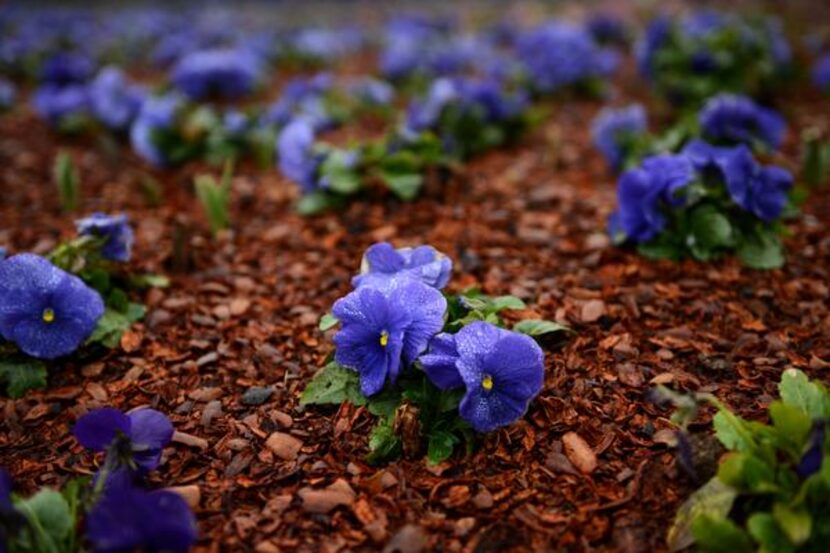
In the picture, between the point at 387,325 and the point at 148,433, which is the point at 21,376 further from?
the point at 387,325

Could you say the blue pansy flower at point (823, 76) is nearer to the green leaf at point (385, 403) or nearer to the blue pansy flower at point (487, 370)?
the blue pansy flower at point (487, 370)

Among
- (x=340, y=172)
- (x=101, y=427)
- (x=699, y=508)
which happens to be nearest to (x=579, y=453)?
(x=699, y=508)

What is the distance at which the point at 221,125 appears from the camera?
4113 mm

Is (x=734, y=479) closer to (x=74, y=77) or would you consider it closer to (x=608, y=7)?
(x=74, y=77)

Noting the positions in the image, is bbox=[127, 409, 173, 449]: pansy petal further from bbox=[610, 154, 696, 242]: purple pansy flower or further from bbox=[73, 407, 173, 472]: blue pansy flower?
bbox=[610, 154, 696, 242]: purple pansy flower

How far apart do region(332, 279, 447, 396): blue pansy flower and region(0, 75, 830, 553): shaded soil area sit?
0.68 ft

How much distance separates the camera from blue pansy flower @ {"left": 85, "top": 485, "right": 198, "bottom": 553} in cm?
134

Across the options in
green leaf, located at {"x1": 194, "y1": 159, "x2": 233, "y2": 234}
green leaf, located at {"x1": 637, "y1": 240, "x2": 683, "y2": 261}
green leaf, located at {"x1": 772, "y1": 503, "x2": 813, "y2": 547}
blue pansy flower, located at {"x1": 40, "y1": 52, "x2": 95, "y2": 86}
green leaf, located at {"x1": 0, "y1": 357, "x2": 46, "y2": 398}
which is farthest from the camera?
blue pansy flower, located at {"x1": 40, "y1": 52, "x2": 95, "y2": 86}

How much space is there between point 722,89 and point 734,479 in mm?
3373

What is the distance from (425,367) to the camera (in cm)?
169

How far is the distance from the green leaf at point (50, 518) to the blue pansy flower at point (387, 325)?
0.71 meters

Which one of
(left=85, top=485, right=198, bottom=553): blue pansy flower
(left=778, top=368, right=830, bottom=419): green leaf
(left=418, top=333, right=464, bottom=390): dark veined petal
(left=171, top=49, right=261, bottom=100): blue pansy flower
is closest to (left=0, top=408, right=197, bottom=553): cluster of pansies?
(left=85, top=485, right=198, bottom=553): blue pansy flower

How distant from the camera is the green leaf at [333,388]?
1.89m

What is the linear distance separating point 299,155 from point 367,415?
1.71 metres
